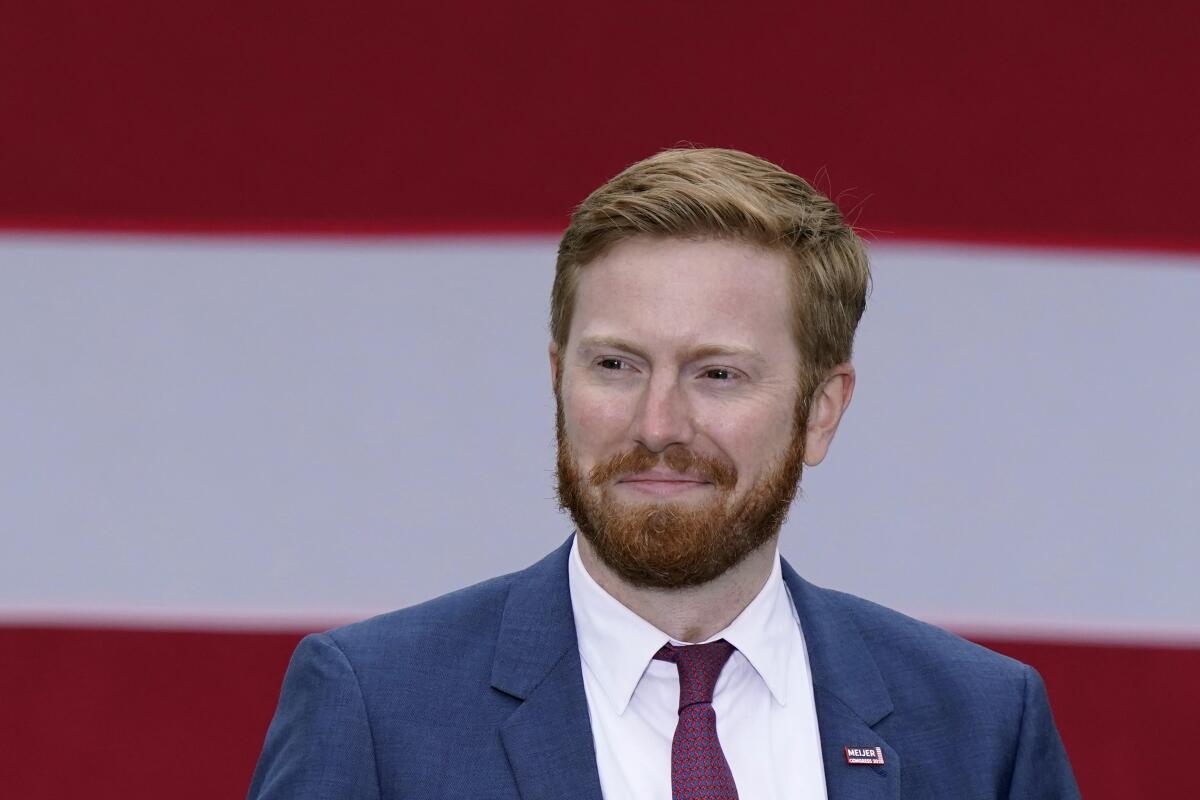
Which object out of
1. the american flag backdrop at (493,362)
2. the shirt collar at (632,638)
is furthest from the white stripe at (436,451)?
the shirt collar at (632,638)

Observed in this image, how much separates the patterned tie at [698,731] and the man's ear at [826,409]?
0.79ft

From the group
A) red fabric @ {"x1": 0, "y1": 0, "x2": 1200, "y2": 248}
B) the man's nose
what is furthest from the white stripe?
the man's nose

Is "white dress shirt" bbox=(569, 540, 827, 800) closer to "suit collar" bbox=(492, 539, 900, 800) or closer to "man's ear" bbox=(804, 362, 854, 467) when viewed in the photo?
"suit collar" bbox=(492, 539, 900, 800)

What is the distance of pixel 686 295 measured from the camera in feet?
5.05

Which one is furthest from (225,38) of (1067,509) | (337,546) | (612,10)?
(1067,509)

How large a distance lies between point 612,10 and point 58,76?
819mm

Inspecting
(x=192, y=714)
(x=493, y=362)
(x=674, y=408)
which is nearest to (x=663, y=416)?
(x=674, y=408)

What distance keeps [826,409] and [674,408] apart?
269 millimetres

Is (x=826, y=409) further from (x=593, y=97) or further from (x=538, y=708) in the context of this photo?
(x=593, y=97)

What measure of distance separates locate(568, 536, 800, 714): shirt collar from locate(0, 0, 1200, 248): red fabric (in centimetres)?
92

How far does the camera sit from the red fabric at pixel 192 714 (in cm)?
234

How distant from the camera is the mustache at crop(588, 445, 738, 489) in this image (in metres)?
1.51

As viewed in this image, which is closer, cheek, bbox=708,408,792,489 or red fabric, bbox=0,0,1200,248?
cheek, bbox=708,408,792,489

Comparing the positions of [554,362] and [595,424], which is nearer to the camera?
[595,424]
